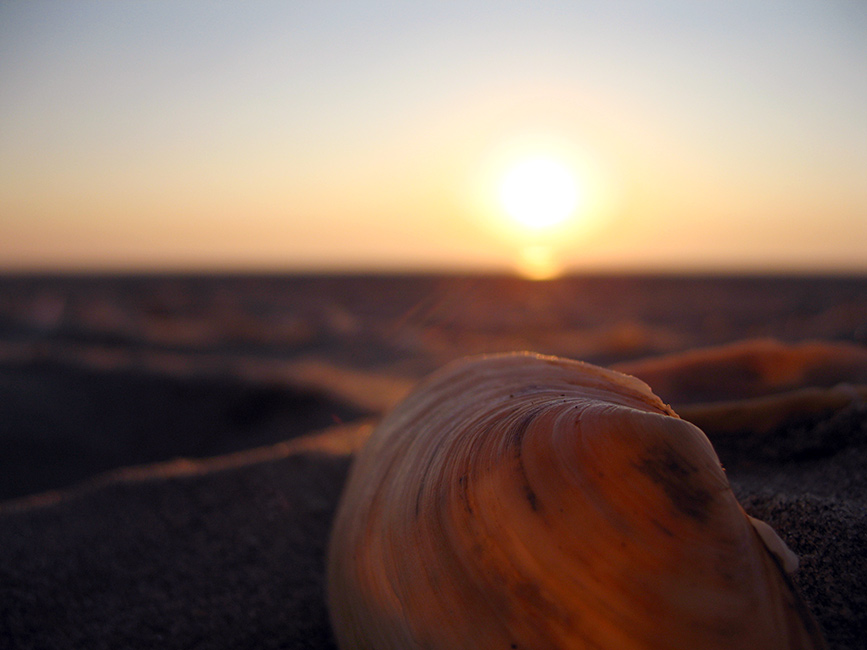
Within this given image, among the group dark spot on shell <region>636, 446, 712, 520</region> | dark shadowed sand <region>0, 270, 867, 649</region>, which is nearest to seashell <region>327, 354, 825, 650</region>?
dark spot on shell <region>636, 446, 712, 520</region>

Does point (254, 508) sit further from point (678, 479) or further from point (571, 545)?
point (678, 479)

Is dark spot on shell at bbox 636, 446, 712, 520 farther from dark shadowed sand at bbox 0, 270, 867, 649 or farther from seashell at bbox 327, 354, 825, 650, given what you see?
dark shadowed sand at bbox 0, 270, 867, 649

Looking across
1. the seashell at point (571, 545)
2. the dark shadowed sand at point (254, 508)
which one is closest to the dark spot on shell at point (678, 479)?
the seashell at point (571, 545)

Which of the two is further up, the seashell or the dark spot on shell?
the dark spot on shell

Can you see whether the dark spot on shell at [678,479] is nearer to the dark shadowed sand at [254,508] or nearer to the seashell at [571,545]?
the seashell at [571,545]

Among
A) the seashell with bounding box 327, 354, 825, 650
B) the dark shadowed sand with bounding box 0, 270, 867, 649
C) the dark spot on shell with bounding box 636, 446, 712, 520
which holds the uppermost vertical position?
the dark spot on shell with bounding box 636, 446, 712, 520

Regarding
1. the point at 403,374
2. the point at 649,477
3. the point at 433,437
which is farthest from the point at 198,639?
the point at 403,374

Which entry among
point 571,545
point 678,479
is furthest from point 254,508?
point 678,479

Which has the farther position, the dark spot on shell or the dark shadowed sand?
the dark shadowed sand
